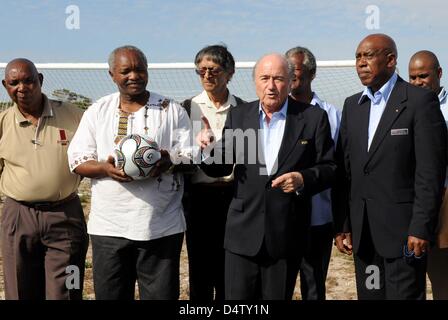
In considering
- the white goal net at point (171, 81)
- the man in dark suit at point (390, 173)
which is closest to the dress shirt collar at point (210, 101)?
the man in dark suit at point (390, 173)

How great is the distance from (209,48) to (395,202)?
1807mm

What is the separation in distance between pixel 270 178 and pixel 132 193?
0.91 meters

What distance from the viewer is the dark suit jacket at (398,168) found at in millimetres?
3535

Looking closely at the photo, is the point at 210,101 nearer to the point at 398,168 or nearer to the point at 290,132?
the point at 290,132

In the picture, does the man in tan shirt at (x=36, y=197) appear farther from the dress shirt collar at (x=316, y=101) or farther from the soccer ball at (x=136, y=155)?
the dress shirt collar at (x=316, y=101)

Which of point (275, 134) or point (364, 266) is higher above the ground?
point (275, 134)

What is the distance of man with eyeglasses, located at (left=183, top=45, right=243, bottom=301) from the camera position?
4352 mm

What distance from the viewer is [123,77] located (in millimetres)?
3855

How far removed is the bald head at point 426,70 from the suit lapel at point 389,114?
3.78 ft

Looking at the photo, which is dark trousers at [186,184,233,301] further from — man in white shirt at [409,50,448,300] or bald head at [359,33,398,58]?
man in white shirt at [409,50,448,300]

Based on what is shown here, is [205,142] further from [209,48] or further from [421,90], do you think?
[421,90]

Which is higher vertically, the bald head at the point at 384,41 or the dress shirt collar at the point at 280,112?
the bald head at the point at 384,41
